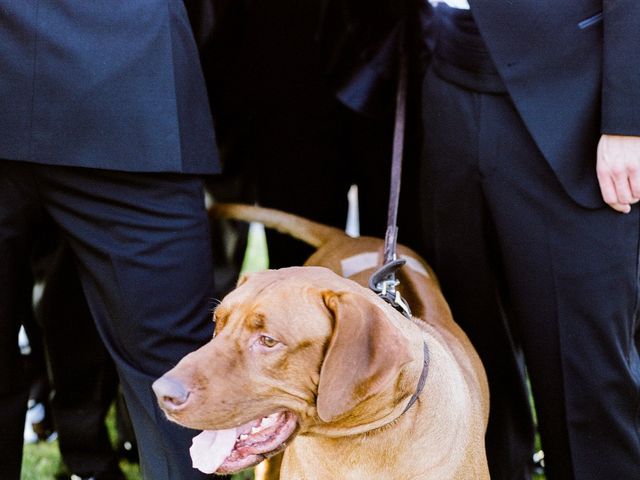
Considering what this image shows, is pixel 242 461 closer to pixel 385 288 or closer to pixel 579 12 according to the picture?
pixel 385 288

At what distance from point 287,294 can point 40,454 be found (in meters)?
2.13

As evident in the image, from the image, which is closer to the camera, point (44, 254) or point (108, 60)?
point (108, 60)

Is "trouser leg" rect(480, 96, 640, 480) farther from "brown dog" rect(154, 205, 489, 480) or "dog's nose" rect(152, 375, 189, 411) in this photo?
"dog's nose" rect(152, 375, 189, 411)

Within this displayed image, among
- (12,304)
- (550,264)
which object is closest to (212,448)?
(12,304)

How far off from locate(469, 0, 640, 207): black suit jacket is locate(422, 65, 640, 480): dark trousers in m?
0.08

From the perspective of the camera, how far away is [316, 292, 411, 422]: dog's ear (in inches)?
84.0

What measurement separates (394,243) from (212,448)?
893 millimetres

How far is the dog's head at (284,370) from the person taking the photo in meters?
2.13

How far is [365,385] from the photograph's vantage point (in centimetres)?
215

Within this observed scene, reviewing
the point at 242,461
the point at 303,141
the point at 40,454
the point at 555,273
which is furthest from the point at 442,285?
the point at 40,454

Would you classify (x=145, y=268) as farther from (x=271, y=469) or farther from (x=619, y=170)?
(x=619, y=170)

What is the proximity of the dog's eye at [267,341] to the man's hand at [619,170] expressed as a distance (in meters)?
1.06

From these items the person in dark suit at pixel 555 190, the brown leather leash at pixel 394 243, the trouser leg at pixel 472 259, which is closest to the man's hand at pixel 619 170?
the person in dark suit at pixel 555 190

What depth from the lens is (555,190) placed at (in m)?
2.68
